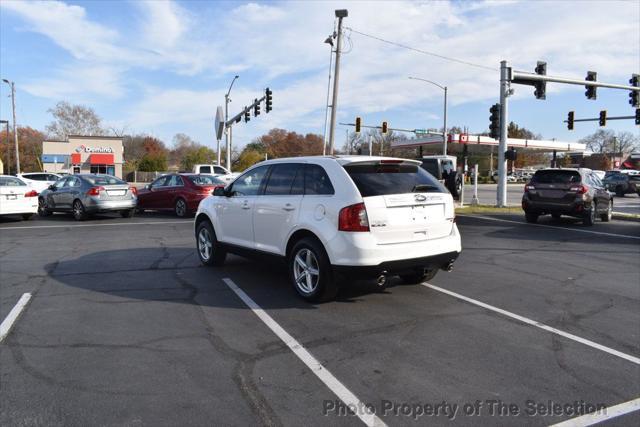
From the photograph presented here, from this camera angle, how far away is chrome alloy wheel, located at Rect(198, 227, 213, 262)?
794cm

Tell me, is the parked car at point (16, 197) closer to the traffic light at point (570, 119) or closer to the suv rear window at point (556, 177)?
the suv rear window at point (556, 177)

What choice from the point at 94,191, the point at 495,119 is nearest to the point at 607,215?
the point at 495,119

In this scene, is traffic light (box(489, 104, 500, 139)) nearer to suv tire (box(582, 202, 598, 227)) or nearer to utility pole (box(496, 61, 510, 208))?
utility pole (box(496, 61, 510, 208))

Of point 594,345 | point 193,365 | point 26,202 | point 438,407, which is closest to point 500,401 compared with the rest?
point 438,407

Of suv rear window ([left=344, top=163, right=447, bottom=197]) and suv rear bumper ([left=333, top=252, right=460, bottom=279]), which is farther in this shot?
suv rear window ([left=344, top=163, right=447, bottom=197])

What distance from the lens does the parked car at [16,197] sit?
14.7 meters

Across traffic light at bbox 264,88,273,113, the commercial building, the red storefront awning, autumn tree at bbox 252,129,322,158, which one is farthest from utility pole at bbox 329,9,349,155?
autumn tree at bbox 252,129,322,158

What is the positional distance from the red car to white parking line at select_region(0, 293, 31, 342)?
35.0 ft

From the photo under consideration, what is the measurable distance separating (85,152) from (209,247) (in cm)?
6334

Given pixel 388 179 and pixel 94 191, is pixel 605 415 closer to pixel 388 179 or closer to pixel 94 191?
pixel 388 179

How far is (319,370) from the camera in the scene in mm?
3936

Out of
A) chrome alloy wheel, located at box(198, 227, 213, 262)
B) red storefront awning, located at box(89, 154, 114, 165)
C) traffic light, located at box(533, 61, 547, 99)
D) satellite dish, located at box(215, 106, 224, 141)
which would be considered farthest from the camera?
red storefront awning, located at box(89, 154, 114, 165)

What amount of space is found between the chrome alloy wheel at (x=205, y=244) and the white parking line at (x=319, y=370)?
2.35 metres

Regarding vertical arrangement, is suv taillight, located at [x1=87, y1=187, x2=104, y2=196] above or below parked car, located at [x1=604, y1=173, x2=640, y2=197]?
below
